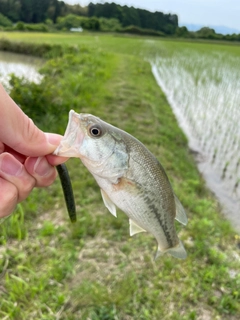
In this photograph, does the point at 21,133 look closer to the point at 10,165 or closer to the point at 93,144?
the point at 10,165

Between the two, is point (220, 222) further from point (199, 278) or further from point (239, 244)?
point (199, 278)

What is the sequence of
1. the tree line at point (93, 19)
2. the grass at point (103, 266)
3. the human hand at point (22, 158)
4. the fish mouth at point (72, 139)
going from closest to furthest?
the fish mouth at point (72, 139)
the human hand at point (22, 158)
the grass at point (103, 266)
the tree line at point (93, 19)

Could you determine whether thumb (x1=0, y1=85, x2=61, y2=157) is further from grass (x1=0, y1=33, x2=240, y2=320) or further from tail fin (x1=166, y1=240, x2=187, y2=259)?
grass (x1=0, y1=33, x2=240, y2=320)

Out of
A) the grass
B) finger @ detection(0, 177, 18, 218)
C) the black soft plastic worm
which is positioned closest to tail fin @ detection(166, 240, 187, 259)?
the black soft plastic worm

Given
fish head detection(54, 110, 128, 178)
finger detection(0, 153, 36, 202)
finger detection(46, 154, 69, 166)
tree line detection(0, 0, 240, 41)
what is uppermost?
tree line detection(0, 0, 240, 41)

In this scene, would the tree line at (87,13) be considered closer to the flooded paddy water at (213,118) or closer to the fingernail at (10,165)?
the flooded paddy water at (213,118)

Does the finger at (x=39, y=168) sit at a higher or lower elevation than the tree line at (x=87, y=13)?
lower

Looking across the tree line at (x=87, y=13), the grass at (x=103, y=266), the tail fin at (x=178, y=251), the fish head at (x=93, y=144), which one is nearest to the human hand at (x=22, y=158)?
the fish head at (x=93, y=144)
